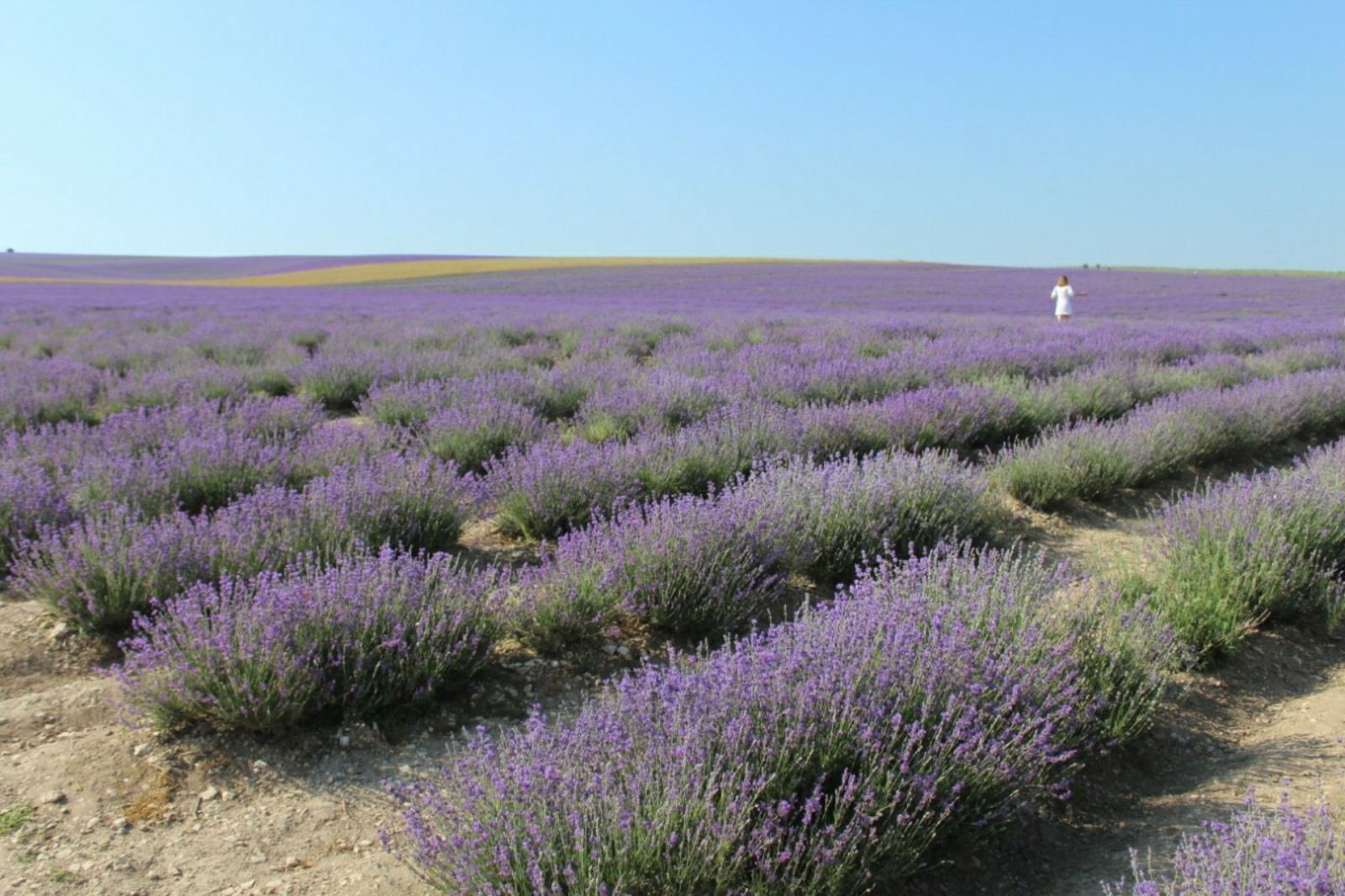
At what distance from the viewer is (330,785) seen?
2342 millimetres

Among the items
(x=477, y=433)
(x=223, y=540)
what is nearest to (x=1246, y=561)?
(x=223, y=540)

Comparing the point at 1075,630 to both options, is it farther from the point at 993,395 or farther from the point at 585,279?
the point at 585,279

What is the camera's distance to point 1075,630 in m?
2.76

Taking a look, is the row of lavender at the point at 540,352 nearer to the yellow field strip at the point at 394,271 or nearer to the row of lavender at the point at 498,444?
the row of lavender at the point at 498,444

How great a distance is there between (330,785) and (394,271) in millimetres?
41924

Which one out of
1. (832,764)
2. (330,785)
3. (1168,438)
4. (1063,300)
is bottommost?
(330,785)

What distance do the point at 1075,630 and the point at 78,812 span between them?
291cm

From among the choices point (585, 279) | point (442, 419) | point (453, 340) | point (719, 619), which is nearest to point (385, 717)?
point (719, 619)

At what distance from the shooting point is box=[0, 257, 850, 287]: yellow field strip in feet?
116

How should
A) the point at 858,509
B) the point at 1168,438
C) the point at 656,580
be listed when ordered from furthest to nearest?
the point at 1168,438 → the point at 858,509 → the point at 656,580

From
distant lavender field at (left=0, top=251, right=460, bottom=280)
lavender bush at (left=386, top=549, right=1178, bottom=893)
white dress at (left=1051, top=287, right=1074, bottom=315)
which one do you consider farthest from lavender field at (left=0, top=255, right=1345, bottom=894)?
distant lavender field at (left=0, top=251, right=460, bottom=280)

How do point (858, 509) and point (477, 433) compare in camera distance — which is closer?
point (858, 509)

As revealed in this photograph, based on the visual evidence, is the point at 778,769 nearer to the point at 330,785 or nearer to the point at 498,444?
the point at 330,785

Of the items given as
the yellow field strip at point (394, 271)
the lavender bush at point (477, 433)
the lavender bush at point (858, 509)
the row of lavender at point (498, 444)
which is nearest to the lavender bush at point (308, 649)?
the row of lavender at point (498, 444)
